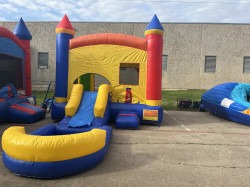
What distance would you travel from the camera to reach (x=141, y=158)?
4199 millimetres

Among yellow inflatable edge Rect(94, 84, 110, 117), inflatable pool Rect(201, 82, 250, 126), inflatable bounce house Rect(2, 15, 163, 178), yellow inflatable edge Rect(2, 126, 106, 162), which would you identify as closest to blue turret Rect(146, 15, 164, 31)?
inflatable bounce house Rect(2, 15, 163, 178)

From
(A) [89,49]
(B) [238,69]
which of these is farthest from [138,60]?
(B) [238,69]

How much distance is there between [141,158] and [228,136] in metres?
3.15

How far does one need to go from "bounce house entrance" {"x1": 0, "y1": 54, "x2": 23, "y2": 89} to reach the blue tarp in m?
3.37

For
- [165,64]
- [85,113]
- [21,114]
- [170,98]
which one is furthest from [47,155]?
[165,64]

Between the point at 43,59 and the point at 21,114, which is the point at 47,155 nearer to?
the point at 21,114

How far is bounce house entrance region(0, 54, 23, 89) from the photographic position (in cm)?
805

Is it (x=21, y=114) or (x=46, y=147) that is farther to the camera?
(x=21, y=114)

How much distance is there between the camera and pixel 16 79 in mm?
8953

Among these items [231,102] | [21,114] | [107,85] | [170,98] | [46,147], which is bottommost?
[170,98]

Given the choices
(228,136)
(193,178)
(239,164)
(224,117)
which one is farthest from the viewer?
(224,117)

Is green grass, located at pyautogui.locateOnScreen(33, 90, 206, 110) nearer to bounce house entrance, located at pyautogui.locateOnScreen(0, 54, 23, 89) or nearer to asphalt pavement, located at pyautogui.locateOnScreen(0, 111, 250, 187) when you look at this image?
bounce house entrance, located at pyautogui.locateOnScreen(0, 54, 23, 89)

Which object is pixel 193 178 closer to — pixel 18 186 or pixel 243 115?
pixel 18 186

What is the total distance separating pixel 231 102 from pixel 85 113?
211 inches
